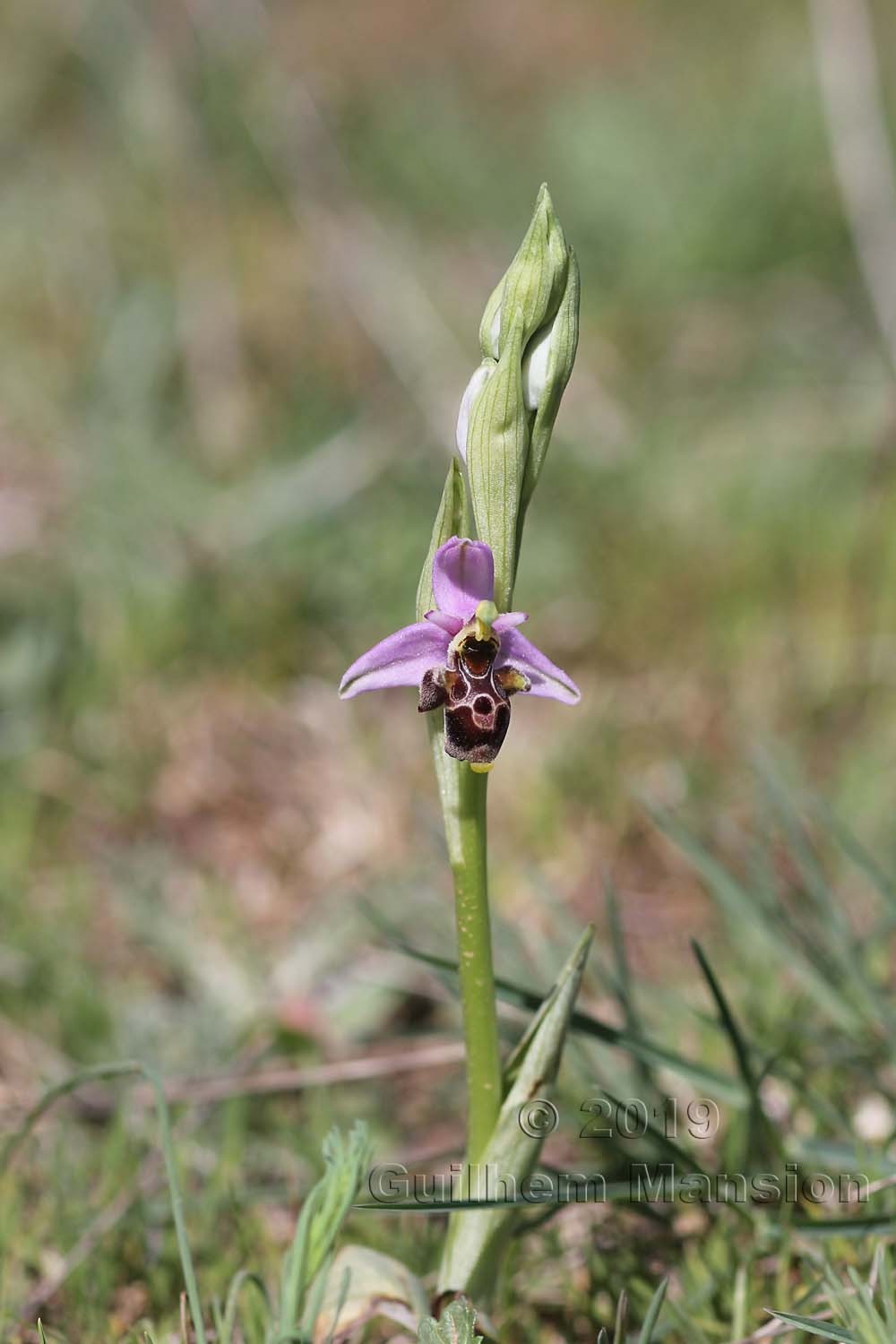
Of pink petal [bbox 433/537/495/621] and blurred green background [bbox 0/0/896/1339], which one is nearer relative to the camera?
pink petal [bbox 433/537/495/621]

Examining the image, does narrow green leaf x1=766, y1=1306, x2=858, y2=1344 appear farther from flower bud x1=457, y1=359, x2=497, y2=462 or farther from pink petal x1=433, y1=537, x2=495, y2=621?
flower bud x1=457, y1=359, x2=497, y2=462

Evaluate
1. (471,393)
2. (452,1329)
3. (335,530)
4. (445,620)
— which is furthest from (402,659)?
(335,530)

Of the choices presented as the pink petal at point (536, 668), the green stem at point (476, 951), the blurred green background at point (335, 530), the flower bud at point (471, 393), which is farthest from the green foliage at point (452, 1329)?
the flower bud at point (471, 393)

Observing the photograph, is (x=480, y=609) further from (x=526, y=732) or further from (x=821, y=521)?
(x=821, y=521)

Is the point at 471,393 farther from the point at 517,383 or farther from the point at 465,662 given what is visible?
the point at 465,662

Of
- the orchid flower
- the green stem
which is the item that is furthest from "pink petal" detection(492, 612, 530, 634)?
the green stem

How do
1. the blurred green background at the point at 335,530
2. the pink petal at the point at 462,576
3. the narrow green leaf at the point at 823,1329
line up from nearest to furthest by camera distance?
1. the narrow green leaf at the point at 823,1329
2. the pink petal at the point at 462,576
3. the blurred green background at the point at 335,530

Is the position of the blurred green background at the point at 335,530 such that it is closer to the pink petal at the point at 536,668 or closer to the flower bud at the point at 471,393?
the pink petal at the point at 536,668
